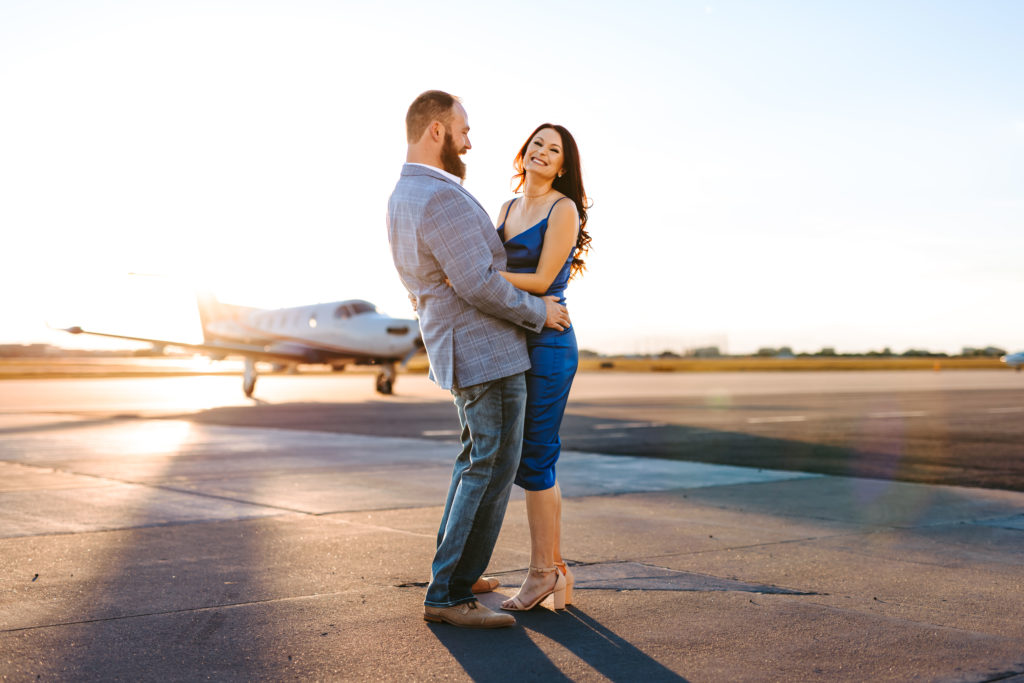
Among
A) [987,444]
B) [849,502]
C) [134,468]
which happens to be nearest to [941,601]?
[849,502]

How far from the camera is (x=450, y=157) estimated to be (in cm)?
339

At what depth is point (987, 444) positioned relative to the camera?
35.8ft

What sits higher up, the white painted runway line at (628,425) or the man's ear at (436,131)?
the man's ear at (436,131)

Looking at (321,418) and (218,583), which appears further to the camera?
(321,418)

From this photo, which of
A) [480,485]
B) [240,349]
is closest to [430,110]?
[480,485]

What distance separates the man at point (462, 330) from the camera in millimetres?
3256

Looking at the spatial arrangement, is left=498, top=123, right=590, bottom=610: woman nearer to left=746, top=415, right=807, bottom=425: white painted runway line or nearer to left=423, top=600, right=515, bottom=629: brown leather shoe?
left=423, top=600, right=515, bottom=629: brown leather shoe

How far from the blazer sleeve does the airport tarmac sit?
1.14m

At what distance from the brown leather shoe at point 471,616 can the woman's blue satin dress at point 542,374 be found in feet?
1.65

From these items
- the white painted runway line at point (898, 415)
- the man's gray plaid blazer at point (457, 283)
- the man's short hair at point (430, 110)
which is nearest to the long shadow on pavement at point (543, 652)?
the man's gray plaid blazer at point (457, 283)

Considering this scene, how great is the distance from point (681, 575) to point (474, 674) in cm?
164

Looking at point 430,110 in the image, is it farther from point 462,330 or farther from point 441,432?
point 441,432

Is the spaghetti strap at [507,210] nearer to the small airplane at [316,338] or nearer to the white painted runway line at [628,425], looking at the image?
the white painted runway line at [628,425]

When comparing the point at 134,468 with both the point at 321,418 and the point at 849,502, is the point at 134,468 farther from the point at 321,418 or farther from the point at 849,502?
the point at 321,418
